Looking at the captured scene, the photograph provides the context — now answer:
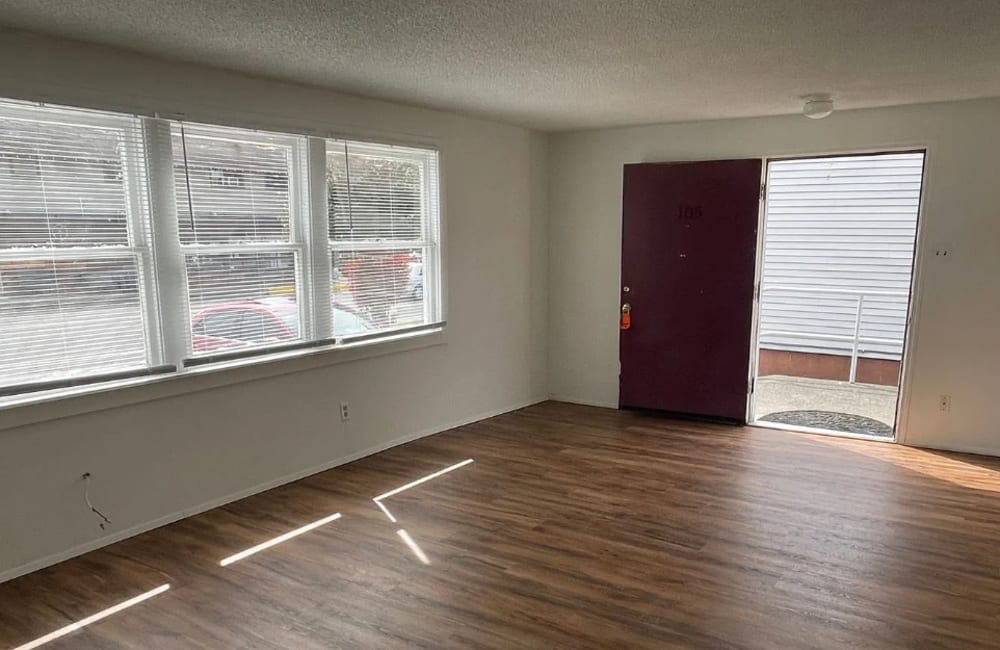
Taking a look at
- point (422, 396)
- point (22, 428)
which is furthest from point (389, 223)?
point (22, 428)

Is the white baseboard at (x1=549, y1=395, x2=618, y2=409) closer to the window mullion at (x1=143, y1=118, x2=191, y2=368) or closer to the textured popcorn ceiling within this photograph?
the textured popcorn ceiling

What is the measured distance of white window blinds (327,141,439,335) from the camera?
3965 mm

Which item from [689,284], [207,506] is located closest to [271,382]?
[207,506]

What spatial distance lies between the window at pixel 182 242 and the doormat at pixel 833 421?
303 centimetres

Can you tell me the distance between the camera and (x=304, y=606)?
101 inches

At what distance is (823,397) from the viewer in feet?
19.2

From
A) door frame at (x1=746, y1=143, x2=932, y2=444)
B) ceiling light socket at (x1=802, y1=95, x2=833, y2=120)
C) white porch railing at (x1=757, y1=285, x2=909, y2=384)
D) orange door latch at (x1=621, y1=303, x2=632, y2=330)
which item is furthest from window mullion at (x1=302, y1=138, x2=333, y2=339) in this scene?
white porch railing at (x1=757, y1=285, x2=909, y2=384)

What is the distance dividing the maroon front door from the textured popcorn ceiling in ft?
3.28

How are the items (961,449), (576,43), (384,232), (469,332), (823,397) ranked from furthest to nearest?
(823,397) < (469,332) < (961,449) < (384,232) < (576,43)

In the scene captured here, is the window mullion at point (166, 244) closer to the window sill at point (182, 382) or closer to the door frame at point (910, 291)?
the window sill at point (182, 382)

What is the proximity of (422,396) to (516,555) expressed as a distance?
6.19 ft

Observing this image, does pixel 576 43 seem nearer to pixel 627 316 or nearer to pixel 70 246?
pixel 70 246

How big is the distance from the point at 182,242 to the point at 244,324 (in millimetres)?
537

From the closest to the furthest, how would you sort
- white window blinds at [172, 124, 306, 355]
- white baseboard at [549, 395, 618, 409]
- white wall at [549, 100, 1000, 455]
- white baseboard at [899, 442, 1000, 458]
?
1. white window blinds at [172, 124, 306, 355]
2. white wall at [549, 100, 1000, 455]
3. white baseboard at [899, 442, 1000, 458]
4. white baseboard at [549, 395, 618, 409]
